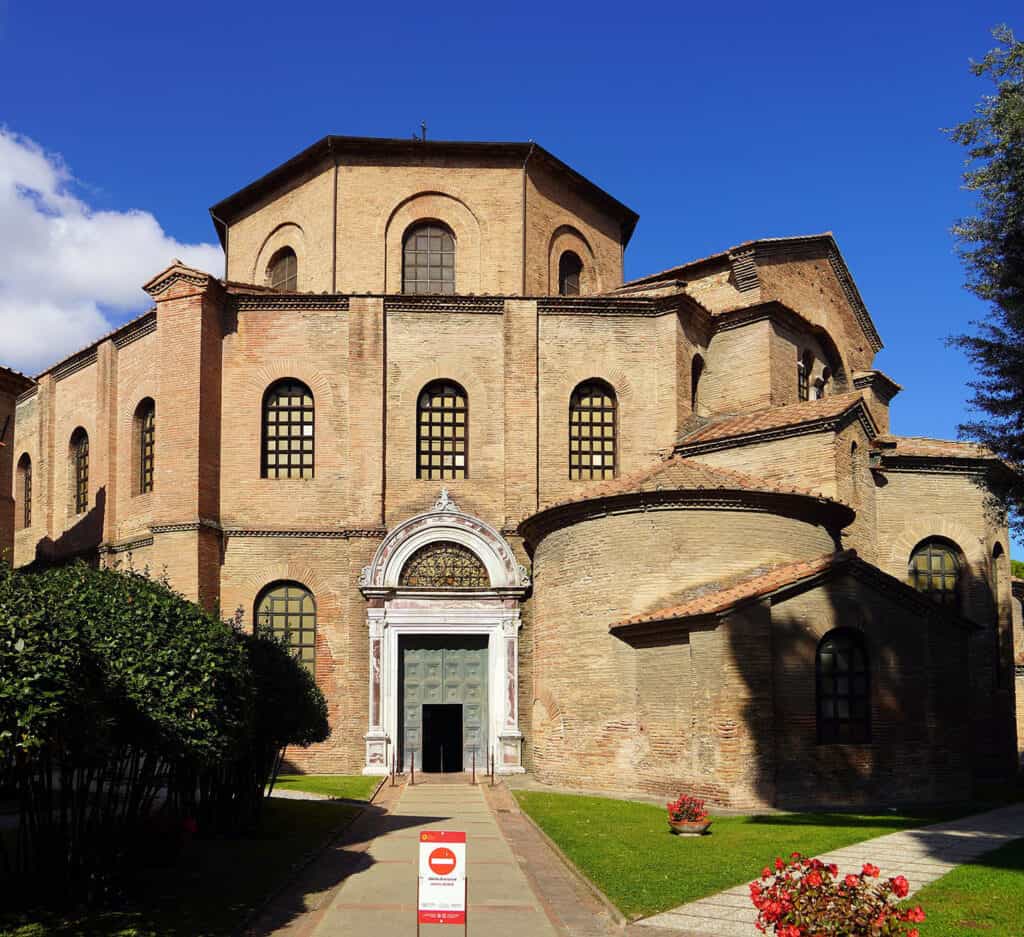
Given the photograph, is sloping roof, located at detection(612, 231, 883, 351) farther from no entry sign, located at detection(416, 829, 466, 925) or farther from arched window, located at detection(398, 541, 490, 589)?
no entry sign, located at detection(416, 829, 466, 925)

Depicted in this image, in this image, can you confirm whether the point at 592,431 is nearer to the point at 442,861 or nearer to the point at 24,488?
the point at 24,488

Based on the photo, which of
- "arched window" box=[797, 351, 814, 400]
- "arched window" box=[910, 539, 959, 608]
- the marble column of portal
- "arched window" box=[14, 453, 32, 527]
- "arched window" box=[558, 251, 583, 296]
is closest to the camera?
the marble column of portal

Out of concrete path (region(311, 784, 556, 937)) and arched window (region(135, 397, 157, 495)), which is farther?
arched window (region(135, 397, 157, 495))

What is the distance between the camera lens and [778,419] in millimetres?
Answer: 25484

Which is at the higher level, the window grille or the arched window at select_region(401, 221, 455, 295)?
the arched window at select_region(401, 221, 455, 295)

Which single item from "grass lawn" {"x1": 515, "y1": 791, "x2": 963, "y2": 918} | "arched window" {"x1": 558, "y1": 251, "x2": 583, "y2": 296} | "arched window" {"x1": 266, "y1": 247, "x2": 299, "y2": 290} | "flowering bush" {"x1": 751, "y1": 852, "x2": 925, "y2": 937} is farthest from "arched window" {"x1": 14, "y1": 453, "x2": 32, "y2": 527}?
"flowering bush" {"x1": 751, "y1": 852, "x2": 925, "y2": 937}

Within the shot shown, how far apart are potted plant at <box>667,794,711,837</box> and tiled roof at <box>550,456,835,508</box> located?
24.9 ft

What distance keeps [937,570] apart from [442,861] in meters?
21.2

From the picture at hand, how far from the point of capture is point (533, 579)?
84.6 ft

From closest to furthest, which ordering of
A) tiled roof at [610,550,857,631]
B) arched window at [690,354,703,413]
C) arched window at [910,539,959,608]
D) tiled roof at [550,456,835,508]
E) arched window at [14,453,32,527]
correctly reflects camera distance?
tiled roof at [610,550,857,631], tiled roof at [550,456,835,508], arched window at [910,539,959,608], arched window at [690,354,703,413], arched window at [14,453,32,527]

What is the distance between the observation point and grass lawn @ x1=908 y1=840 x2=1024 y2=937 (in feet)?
33.1

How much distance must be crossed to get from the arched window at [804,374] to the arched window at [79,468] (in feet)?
62.8

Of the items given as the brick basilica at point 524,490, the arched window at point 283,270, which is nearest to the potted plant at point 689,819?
the brick basilica at point 524,490

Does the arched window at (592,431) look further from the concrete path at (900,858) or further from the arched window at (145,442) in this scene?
the concrete path at (900,858)
